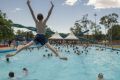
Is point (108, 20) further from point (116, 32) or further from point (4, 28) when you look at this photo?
point (4, 28)

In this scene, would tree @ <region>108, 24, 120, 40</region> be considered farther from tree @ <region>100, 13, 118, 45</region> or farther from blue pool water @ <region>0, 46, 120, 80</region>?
blue pool water @ <region>0, 46, 120, 80</region>

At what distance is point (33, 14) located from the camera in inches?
282

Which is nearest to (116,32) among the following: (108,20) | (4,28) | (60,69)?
(108,20)

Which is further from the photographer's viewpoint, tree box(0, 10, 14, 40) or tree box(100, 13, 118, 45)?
tree box(100, 13, 118, 45)

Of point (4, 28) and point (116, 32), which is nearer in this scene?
point (4, 28)

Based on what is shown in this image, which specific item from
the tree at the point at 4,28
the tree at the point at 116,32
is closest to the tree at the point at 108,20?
the tree at the point at 116,32

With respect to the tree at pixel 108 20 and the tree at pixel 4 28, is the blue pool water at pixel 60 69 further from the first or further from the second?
the tree at pixel 108 20

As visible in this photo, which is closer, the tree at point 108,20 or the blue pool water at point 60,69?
the blue pool water at point 60,69

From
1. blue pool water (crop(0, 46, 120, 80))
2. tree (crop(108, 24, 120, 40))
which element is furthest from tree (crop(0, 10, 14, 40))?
tree (crop(108, 24, 120, 40))

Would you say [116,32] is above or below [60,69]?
above

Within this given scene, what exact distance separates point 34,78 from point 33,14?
41.8ft

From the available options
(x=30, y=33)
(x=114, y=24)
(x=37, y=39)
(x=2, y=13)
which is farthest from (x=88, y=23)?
(x=37, y=39)

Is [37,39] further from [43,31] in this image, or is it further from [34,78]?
[34,78]

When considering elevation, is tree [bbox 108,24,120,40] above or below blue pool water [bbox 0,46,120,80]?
above
